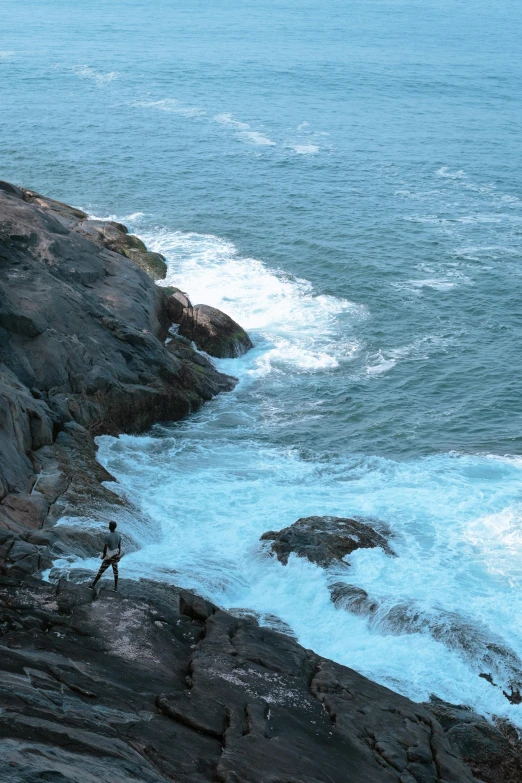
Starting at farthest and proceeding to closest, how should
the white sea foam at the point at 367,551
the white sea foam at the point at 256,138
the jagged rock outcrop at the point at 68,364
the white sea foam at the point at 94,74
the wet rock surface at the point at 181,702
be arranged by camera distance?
the white sea foam at the point at 94,74 < the white sea foam at the point at 256,138 < the jagged rock outcrop at the point at 68,364 < the white sea foam at the point at 367,551 < the wet rock surface at the point at 181,702

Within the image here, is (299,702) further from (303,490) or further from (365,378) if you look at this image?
(365,378)

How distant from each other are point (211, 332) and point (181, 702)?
28.0m

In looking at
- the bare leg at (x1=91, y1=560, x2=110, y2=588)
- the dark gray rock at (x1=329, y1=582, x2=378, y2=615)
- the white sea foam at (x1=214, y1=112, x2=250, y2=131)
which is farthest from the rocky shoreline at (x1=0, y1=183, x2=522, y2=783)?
the white sea foam at (x1=214, y1=112, x2=250, y2=131)

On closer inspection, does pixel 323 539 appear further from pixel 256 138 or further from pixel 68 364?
pixel 256 138

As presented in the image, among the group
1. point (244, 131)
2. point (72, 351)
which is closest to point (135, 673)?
point (72, 351)

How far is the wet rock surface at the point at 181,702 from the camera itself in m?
15.7

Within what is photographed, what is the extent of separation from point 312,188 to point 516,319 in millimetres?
26973

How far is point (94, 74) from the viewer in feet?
363

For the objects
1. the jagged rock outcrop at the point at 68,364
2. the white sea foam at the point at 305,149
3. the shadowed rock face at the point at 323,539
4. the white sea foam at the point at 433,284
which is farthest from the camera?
the white sea foam at the point at 305,149

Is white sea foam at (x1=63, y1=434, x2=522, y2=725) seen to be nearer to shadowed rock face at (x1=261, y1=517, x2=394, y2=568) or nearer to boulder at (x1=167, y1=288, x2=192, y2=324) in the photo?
shadowed rock face at (x1=261, y1=517, x2=394, y2=568)

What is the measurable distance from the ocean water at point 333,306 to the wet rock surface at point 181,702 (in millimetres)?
3383

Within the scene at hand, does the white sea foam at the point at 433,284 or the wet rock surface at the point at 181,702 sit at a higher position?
the white sea foam at the point at 433,284

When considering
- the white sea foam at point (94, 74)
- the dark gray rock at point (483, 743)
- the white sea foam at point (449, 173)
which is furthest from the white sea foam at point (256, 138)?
the dark gray rock at point (483, 743)

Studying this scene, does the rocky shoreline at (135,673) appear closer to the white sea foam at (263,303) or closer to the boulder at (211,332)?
the boulder at (211,332)
